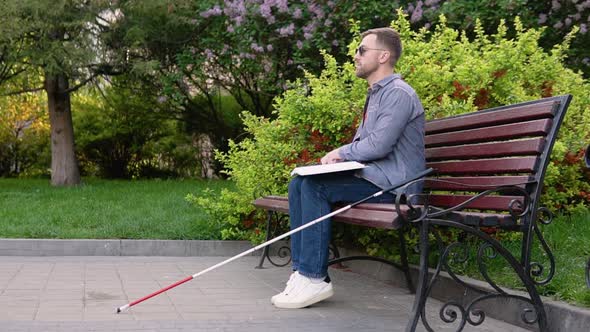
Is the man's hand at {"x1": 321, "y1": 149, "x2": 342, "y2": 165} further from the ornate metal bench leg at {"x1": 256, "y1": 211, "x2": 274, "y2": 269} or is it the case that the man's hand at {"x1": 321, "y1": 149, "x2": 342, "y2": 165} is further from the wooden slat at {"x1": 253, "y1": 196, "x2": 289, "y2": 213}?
the ornate metal bench leg at {"x1": 256, "y1": 211, "x2": 274, "y2": 269}

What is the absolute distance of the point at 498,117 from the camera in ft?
15.2

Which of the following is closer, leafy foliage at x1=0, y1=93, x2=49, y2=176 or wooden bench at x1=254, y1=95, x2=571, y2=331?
wooden bench at x1=254, y1=95, x2=571, y2=331

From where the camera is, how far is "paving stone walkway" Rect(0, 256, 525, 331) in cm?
437

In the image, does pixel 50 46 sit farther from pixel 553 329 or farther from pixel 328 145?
pixel 553 329

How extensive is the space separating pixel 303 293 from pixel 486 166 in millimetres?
1328

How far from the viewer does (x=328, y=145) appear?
6.77 metres

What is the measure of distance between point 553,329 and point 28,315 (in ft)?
9.56

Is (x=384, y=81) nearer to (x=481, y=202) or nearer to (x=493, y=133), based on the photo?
(x=493, y=133)

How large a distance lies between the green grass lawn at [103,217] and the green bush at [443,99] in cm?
128

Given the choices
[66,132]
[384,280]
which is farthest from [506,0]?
[66,132]

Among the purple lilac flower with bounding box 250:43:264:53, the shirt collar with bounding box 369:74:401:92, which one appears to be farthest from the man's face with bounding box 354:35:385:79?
the purple lilac flower with bounding box 250:43:264:53

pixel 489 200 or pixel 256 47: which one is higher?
pixel 256 47

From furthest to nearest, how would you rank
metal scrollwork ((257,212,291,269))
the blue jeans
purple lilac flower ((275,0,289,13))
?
purple lilac flower ((275,0,289,13)) → metal scrollwork ((257,212,291,269)) → the blue jeans

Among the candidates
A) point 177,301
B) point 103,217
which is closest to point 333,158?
point 177,301
